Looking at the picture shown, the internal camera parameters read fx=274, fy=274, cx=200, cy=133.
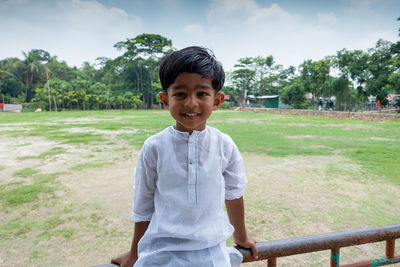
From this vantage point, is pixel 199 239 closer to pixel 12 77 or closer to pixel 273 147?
pixel 273 147

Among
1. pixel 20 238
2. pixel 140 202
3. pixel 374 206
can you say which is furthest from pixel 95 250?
pixel 374 206

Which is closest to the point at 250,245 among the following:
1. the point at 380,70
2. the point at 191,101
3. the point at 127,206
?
the point at 191,101

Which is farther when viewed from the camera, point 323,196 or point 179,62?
point 323,196

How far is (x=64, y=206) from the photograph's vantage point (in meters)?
3.96

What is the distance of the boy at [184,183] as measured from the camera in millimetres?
995

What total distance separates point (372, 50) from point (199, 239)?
75.2 feet

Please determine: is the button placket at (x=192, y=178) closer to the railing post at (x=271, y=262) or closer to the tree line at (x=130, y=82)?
the railing post at (x=271, y=262)

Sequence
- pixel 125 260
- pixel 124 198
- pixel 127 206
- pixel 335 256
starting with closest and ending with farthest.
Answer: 1. pixel 125 260
2. pixel 335 256
3. pixel 127 206
4. pixel 124 198

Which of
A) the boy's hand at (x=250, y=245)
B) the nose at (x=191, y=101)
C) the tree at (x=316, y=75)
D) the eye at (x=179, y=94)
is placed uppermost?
the tree at (x=316, y=75)

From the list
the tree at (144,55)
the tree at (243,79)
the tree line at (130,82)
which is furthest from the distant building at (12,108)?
the tree at (243,79)

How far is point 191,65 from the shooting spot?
102 centimetres

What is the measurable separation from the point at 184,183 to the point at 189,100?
1.03ft

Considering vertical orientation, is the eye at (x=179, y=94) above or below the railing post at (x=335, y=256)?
above

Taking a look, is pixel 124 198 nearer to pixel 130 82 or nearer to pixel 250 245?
pixel 250 245
